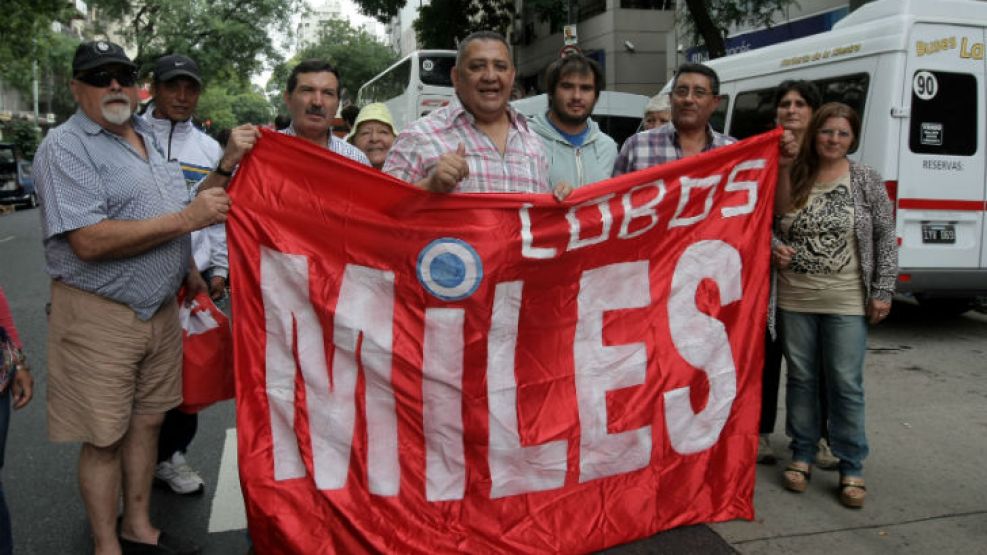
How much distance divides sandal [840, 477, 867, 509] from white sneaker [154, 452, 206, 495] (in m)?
2.94

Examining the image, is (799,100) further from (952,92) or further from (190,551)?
(952,92)

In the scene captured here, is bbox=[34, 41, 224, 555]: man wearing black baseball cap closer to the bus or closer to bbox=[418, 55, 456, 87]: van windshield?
the bus

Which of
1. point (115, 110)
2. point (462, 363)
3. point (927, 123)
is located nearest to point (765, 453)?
point (462, 363)

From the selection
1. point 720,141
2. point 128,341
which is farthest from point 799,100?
point 128,341

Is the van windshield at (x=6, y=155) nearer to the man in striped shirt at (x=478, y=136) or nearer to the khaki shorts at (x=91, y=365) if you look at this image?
the khaki shorts at (x=91, y=365)

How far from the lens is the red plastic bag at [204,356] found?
3.26 m

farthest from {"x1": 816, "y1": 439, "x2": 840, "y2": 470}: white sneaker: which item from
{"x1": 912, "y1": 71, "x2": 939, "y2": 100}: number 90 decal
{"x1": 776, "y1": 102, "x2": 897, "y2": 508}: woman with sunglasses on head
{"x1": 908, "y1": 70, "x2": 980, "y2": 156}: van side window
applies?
{"x1": 912, "y1": 71, "x2": 939, "y2": 100}: number 90 decal

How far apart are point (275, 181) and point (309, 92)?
0.61 meters

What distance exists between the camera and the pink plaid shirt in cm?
328

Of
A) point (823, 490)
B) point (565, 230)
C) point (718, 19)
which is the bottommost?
point (823, 490)

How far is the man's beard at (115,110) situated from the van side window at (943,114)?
6.16m

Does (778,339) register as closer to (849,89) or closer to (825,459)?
(825,459)

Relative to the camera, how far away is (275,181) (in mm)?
3051

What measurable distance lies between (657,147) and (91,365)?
257cm
